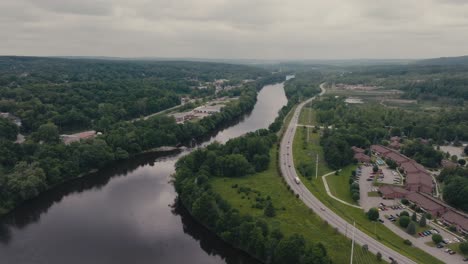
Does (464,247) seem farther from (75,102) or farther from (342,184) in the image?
(75,102)

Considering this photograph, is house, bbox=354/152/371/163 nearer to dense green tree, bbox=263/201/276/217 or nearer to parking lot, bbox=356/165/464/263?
parking lot, bbox=356/165/464/263

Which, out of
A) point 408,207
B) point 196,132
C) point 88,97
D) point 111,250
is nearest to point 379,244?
point 408,207

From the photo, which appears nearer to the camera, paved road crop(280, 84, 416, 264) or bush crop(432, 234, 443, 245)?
paved road crop(280, 84, 416, 264)

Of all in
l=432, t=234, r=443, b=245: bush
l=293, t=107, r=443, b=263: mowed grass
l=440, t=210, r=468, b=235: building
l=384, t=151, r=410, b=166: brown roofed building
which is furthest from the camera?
l=384, t=151, r=410, b=166: brown roofed building

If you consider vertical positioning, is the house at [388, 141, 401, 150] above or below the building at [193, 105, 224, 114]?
below

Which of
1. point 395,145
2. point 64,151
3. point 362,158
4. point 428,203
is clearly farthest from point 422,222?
point 64,151

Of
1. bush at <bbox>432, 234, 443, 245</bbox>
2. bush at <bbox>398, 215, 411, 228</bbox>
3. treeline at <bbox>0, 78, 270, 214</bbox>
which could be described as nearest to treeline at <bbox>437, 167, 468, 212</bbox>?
bush at <bbox>398, 215, 411, 228</bbox>

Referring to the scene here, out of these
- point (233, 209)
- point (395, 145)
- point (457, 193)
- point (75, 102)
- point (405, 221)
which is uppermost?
point (75, 102)
